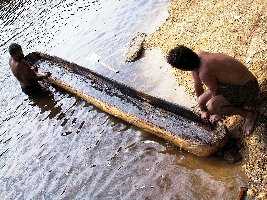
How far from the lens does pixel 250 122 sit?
6.01 meters

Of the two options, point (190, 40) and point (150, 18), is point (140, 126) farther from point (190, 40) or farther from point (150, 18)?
point (150, 18)

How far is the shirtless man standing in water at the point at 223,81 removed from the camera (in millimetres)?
5699

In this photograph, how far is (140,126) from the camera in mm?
7777

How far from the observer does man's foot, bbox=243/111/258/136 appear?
19.6 feet

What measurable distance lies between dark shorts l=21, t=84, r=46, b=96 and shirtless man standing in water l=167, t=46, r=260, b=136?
225 inches

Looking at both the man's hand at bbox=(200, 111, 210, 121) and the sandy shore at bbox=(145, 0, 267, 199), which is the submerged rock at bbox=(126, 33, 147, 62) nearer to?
the sandy shore at bbox=(145, 0, 267, 199)

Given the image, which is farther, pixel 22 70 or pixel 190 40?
pixel 22 70

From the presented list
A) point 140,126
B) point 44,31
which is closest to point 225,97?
point 140,126

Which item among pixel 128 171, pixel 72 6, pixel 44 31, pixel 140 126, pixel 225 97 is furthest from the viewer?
pixel 72 6

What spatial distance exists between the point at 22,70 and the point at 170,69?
12.3 feet

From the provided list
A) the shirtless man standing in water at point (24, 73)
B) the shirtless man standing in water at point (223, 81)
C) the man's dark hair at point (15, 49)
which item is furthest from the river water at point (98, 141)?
the man's dark hair at point (15, 49)

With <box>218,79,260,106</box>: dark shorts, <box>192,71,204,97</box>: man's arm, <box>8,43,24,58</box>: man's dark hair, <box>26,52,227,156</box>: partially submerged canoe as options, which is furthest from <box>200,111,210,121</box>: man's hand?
<box>8,43,24,58</box>: man's dark hair

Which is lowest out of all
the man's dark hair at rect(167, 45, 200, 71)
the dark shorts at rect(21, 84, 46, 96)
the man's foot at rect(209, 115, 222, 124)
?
the dark shorts at rect(21, 84, 46, 96)

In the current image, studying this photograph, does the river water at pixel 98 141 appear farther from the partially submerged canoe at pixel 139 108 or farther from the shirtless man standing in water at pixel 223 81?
the shirtless man standing in water at pixel 223 81
